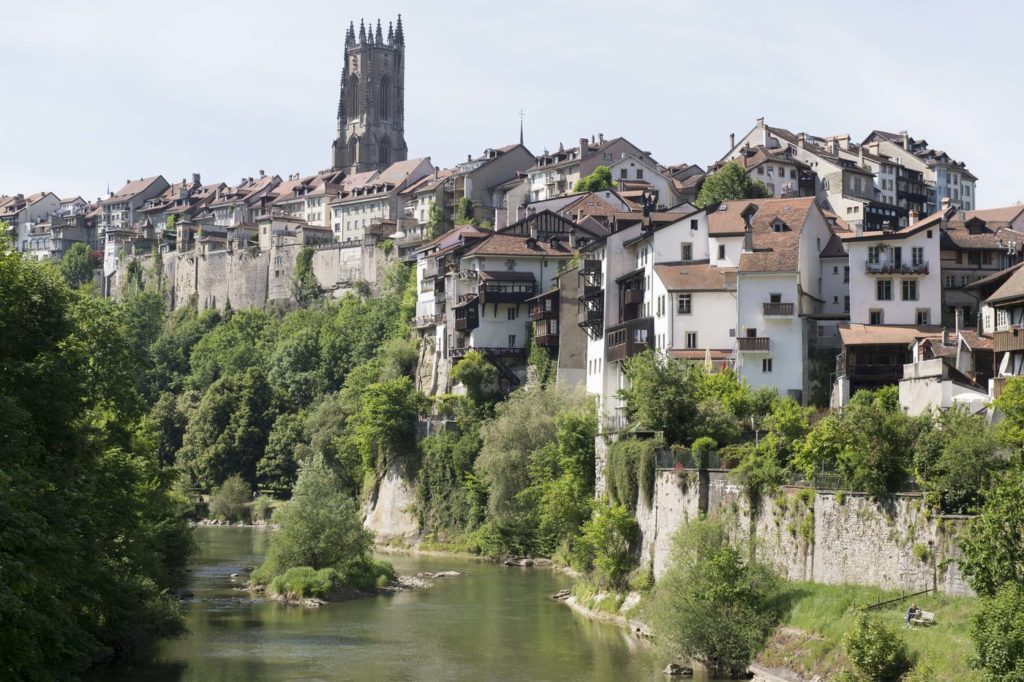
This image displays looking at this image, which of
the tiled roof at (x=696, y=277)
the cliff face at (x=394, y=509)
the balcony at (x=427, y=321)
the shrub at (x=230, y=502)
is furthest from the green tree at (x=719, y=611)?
the shrub at (x=230, y=502)

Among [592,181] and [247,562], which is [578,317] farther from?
[592,181]

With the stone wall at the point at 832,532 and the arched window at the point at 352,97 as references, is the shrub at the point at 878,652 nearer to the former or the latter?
the stone wall at the point at 832,532

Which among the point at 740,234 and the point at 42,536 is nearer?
the point at 42,536

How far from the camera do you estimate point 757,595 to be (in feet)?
140

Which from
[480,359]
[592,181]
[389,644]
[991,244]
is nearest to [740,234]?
[991,244]

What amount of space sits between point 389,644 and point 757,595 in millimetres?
13547

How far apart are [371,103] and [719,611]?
146963 millimetres

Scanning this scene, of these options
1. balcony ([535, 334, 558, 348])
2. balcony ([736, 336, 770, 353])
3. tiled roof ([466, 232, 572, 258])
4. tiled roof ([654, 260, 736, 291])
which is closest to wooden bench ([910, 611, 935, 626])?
balcony ([736, 336, 770, 353])

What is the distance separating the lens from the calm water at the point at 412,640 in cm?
4425

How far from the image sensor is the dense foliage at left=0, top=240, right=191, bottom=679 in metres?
26.8

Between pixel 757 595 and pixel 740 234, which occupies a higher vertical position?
pixel 740 234

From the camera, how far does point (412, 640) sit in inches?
1986

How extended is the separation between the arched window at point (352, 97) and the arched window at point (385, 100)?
3097 mm

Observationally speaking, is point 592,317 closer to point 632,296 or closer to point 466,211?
point 632,296
